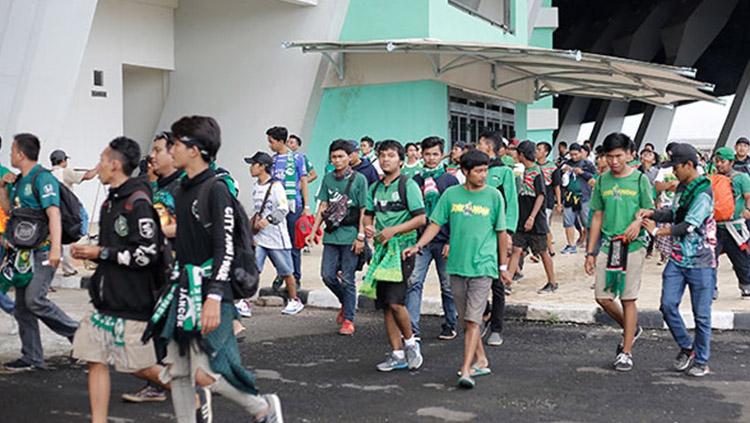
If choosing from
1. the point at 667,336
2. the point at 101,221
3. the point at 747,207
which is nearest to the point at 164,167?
the point at 101,221

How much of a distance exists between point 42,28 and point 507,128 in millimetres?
12083

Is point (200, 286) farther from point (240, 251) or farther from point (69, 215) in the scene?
point (69, 215)

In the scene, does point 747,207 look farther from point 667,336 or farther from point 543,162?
point 543,162

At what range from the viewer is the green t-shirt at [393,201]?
6.89 meters

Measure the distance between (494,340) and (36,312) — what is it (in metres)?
3.71

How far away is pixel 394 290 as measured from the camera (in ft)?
22.0

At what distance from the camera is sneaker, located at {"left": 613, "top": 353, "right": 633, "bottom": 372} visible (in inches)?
270

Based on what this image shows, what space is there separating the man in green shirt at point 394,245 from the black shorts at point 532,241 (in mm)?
3278

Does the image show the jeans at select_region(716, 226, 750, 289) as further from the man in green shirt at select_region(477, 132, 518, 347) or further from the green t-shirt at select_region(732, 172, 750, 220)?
the man in green shirt at select_region(477, 132, 518, 347)

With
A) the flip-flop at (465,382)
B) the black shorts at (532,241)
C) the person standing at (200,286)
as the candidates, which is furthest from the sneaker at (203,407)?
the black shorts at (532,241)

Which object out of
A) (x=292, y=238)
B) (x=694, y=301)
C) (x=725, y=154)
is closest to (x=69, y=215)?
(x=292, y=238)

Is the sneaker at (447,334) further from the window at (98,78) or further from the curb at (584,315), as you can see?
the window at (98,78)

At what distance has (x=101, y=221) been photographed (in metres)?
4.98

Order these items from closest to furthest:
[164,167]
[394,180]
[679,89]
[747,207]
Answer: [164,167] → [394,180] → [747,207] → [679,89]
